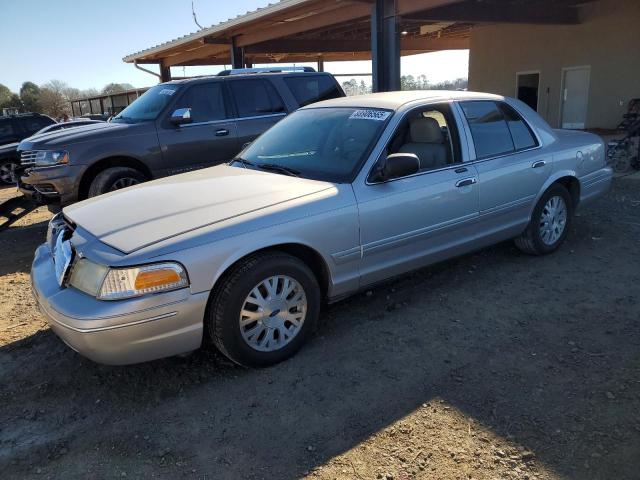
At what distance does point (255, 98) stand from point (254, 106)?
0.40 ft

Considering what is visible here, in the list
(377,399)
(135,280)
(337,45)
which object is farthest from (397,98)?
(337,45)

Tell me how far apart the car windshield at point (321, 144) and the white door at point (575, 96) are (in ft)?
46.2

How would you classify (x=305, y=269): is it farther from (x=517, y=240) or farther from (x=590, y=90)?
(x=590, y=90)

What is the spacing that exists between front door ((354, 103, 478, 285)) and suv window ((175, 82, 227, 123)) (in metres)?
3.85

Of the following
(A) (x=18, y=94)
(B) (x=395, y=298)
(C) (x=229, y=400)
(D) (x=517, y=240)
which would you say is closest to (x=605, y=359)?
(B) (x=395, y=298)

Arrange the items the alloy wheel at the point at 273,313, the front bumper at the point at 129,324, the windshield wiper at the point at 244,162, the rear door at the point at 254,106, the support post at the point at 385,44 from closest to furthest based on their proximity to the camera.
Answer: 1. the front bumper at the point at 129,324
2. the alloy wheel at the point at 273,313
3. the windshield wiper at the point at 244,162
4. the rear door at the point at 254,106
5. the support post at the point at 385,44

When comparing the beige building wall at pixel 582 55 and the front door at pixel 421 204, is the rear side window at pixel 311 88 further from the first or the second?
the beige building wall at pixel 582 55

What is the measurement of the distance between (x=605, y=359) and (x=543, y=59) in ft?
52.2

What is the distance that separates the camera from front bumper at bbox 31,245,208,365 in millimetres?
2855

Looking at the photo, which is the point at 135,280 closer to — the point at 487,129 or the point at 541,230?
the point at 487,129

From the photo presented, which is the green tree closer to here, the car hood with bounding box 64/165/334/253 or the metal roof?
the metal roof

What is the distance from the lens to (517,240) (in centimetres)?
525

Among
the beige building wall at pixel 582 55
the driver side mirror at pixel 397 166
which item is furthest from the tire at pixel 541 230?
the beige building wall at pixel 582 55

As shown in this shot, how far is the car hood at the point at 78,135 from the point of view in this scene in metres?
6.50
